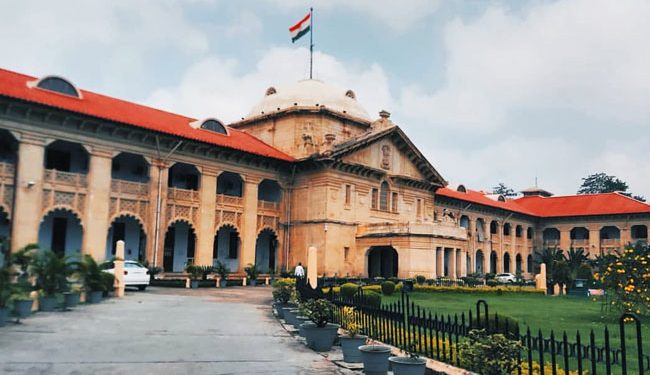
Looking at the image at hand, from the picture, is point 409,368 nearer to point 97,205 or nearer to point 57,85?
point 97,205

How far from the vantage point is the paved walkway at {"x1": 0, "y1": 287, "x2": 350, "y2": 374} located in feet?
29.2

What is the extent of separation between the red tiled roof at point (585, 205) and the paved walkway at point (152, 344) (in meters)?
48.9

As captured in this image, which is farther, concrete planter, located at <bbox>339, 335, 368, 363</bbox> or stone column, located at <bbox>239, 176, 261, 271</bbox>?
stone column, located at <bbox>239, 176, 261, 271</bbox>

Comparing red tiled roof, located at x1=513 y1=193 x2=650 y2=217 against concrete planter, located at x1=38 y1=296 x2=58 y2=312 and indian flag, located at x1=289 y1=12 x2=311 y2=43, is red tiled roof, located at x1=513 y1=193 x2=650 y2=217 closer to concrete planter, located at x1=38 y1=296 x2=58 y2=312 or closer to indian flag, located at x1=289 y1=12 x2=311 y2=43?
indian flag, located at x1=289 y1=12 x2=311 y2=43

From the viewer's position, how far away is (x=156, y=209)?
29266 millimetres

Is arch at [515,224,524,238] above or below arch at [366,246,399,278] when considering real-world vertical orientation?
above

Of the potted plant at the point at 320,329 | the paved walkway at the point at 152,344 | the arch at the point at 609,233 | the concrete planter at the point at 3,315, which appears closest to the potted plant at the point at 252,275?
the paved walkway at the point at 152,344

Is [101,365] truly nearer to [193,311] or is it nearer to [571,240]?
[193,311]

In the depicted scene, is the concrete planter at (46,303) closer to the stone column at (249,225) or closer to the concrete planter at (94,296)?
the concrete planter at (94,296)

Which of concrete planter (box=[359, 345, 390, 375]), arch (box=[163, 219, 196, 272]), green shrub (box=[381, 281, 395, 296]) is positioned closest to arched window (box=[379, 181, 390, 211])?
green shrub (box=[381, 281, 395, 296])

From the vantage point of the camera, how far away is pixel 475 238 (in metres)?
52.8

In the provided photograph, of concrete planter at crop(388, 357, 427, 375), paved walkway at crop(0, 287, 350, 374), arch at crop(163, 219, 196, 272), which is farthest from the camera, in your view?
arch at crop(163, 219, 196, 272)

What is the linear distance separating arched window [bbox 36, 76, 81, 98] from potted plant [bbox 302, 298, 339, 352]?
21.9m

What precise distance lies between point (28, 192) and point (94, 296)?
943 cm
